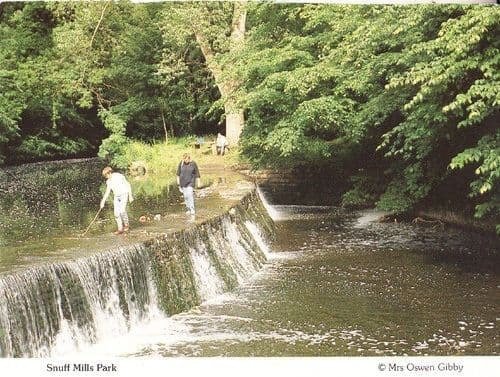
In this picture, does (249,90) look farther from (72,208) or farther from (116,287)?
(116,287)

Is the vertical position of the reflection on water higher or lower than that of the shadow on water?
higher

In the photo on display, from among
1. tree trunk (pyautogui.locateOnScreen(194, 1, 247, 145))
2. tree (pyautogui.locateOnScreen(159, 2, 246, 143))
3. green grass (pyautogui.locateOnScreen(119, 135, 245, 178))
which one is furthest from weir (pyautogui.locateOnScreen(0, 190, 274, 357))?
tree (pyautogui.locateOnScreen(159, 2, 246, 143))

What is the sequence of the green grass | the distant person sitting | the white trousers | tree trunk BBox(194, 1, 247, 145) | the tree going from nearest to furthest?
1. the white trousers
2. the green grass
3. tree trunk BBox(194, 1, 247, 145)
4. the tree
5. the distant person sitting

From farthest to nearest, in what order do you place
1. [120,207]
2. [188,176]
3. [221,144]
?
[221,144], [188,176], [120,207]

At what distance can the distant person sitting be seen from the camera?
17625mm

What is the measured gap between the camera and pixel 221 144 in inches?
700

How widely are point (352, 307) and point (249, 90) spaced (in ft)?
26.1

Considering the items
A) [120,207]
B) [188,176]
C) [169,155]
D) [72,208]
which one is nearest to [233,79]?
[169,155]

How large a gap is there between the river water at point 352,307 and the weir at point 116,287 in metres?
0.25

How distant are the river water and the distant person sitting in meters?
6.54

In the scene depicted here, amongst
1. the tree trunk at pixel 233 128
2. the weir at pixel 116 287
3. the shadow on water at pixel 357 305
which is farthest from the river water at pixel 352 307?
the tree trunk at pixel 233 128

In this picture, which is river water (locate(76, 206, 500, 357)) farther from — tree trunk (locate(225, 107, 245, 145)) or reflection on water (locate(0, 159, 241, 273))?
tree trunk (locate(225, 107, 245, 145))

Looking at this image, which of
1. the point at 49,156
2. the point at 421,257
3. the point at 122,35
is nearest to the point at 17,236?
the point at 421,257

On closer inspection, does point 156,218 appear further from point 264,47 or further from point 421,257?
point 264,47
